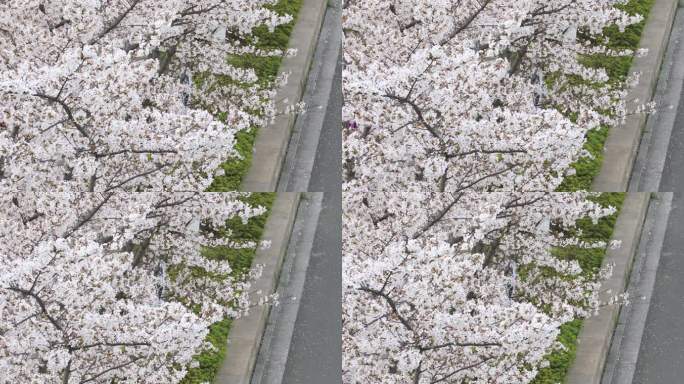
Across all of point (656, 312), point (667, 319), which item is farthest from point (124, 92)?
point (667, 319)

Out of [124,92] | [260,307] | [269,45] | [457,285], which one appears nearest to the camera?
[124,92]

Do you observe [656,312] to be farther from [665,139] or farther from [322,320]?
[322,320]

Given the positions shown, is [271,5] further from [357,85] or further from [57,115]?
[57,115]

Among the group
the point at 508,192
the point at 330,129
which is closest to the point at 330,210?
the point at 330,129

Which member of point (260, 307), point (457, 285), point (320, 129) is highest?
point (320, 129)

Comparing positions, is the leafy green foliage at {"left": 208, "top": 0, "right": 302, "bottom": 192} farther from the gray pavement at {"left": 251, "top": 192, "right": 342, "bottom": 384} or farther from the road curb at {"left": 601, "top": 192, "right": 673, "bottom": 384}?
the road curb at {"left": 601, "top": 192, "right": 673, "bottom": 384}

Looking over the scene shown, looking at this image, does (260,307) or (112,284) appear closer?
(112,284)

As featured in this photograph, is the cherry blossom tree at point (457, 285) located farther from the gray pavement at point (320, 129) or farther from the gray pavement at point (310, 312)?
the gray pavement at point (320, 129)
